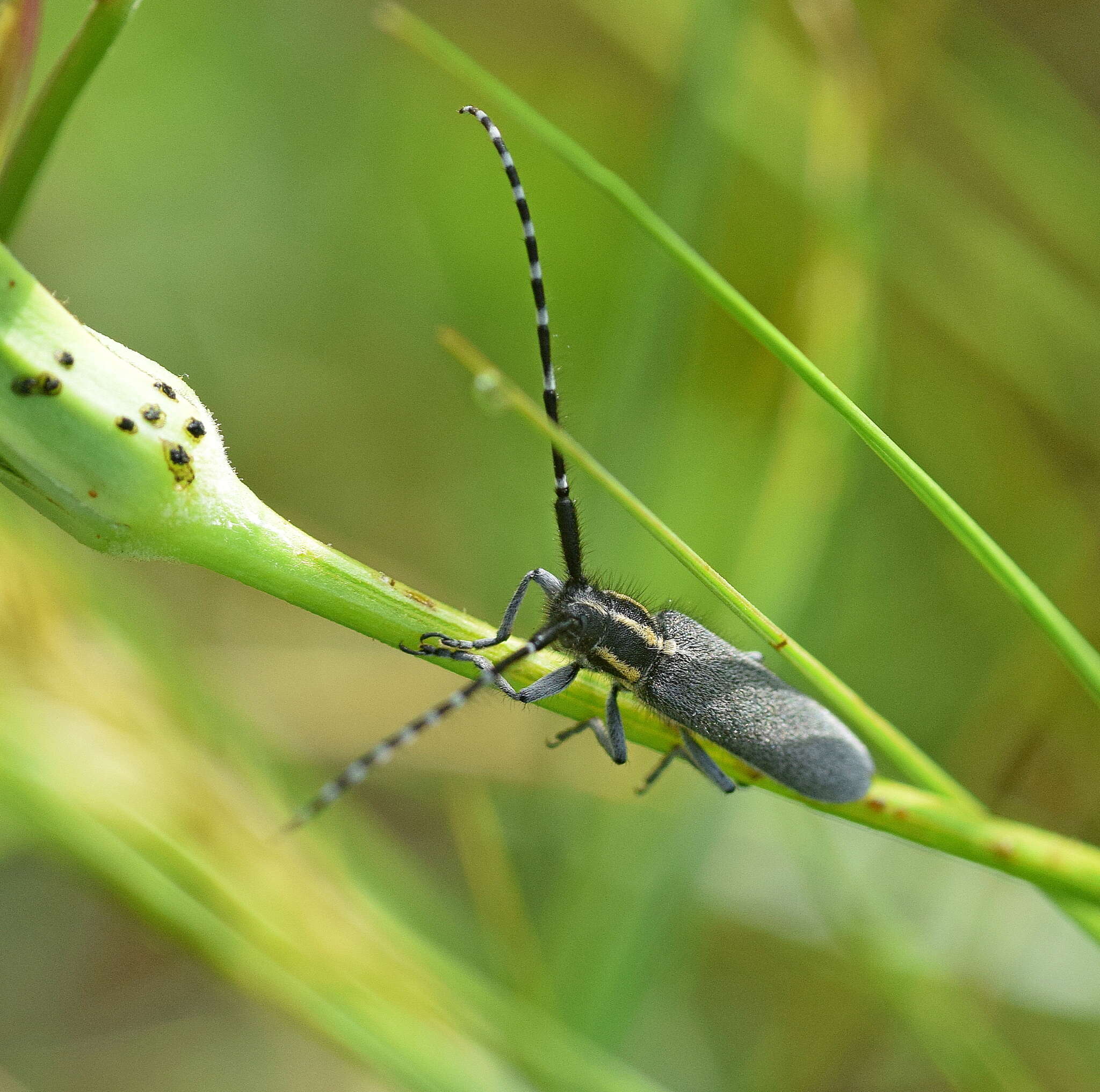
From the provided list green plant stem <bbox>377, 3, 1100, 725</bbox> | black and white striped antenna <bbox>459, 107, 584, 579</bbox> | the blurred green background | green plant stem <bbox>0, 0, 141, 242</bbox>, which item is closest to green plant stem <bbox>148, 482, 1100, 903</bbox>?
black and white striped antenna <bbox>459, 107, 584, 579</bbox>

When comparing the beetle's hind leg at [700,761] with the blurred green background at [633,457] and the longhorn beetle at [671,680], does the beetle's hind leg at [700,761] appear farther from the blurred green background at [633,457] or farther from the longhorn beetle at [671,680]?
the blurred green background at [633,457]

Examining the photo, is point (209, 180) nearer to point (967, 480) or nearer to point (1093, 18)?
point (967, 480)

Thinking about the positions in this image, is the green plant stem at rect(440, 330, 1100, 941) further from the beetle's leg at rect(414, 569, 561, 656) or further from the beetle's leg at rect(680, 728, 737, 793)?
the beetle's leg at rect(414, 569, 561, 656)

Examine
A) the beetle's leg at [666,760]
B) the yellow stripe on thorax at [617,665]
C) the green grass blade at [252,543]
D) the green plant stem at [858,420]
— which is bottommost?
the beetle's leg at [666,760]

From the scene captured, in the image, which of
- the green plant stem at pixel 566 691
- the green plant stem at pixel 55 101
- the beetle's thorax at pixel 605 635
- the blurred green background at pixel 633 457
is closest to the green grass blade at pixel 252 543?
the green plant stem at pixel 566 691

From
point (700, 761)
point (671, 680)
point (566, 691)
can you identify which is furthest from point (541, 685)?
point (700, 761)

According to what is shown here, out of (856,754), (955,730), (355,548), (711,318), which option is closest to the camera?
(856,754)

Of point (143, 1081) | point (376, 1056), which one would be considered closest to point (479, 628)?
point (376, 1056)
